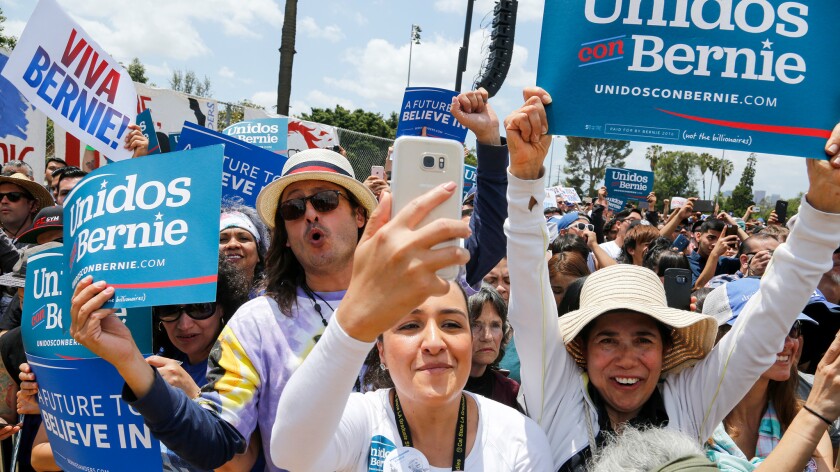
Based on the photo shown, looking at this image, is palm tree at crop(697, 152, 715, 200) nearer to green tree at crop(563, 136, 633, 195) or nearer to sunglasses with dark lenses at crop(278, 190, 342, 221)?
green tree at crop(563, 136, 633, 195)

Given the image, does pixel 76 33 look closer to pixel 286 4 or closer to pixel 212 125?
pixel 212 125

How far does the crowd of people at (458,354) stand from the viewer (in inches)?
49.2

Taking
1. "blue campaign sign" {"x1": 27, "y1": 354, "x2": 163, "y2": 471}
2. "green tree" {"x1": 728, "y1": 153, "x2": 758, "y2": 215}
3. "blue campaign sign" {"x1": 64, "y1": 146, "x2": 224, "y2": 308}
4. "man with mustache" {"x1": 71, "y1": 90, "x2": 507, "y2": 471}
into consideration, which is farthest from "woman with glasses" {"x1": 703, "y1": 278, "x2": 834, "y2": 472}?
"green tree" {"x1": 728, "y1": 153, "x2": 758, "y2": 215}

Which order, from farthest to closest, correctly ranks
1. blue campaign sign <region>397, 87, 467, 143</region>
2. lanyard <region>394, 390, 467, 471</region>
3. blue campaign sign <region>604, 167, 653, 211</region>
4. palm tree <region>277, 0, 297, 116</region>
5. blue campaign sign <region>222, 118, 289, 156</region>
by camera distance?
1. blue campaign sign <region>604, 167, 653, 211</region>
2. palm tree <region>277, 0, 297, 116</region>
3. blue campaign sign <region>222, 118, 289, 156</region>
4. blue campaign sign <region>397, 87, 467, 143</region>
5. lanyard <region>394, 390, 467, 471</region>

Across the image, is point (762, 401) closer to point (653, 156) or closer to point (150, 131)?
point (150, 131)

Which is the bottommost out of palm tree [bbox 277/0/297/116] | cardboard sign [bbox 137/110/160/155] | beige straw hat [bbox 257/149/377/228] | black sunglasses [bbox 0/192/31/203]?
black sunglasses [bbox 0/192/31/203]

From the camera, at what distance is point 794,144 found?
6.42ft

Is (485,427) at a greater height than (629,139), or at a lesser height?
lesser

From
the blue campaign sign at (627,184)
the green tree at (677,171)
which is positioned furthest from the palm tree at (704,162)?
the blue campaign sign at (627,184)

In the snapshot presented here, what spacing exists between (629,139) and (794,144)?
0.49m

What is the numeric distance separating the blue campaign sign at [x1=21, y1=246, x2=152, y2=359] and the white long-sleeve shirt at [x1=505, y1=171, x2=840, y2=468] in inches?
49.2

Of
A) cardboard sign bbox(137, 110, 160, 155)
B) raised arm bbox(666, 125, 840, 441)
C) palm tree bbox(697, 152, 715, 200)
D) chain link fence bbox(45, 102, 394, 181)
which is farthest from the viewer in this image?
palm tree bbox(697, 152, 715, 200)

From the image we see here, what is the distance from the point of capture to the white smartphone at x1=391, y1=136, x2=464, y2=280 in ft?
3.94

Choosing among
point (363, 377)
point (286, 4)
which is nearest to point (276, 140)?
point (363, 377)
